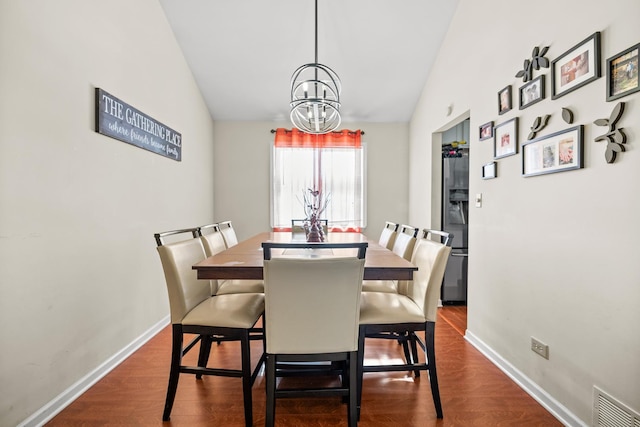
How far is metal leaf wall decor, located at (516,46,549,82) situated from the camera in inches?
76.9

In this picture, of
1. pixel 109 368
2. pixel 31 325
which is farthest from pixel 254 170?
pixel 31 325

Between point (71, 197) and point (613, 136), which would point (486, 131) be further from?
point (71, 197)

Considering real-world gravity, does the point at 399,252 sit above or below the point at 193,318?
above

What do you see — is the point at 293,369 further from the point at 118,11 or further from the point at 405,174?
the point at 405,174

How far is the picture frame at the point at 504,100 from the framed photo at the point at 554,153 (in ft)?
1.21

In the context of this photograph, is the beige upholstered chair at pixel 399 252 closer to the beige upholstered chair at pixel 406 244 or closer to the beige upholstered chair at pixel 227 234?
the beige upholstered chair at pixel 406 244

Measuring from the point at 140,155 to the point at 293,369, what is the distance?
2086mm

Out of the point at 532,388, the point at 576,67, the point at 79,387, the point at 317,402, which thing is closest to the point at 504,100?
the point at 576,67

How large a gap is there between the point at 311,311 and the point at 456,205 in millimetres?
2791

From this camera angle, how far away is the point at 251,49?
3.65m

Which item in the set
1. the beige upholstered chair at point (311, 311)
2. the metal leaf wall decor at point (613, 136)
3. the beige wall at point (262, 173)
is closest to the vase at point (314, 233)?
the beige upholstered chair at point (311, 311)

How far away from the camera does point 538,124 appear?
2.00 meters

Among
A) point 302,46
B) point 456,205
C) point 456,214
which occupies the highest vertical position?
point 302,46

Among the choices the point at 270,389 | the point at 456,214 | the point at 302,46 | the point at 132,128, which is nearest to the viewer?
the point at 270,389
